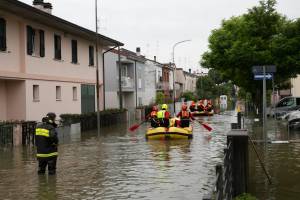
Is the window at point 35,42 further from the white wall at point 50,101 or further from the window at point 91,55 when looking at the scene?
the window at point 91,55

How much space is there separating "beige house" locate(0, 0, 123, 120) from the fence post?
14.6 metres

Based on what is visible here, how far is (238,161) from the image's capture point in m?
9.52

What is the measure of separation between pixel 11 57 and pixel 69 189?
14.4m

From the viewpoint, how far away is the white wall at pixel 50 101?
1029 inches

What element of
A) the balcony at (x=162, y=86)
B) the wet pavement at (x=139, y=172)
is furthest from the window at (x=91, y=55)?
the balcony at (x=162, y=86)

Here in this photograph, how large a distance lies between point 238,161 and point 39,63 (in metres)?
19.3

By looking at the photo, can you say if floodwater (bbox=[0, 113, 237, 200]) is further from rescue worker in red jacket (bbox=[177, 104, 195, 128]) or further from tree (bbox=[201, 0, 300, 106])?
tree (bbox=[201, 0, 300, 106])

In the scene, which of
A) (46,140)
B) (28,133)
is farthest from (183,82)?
(46,140)

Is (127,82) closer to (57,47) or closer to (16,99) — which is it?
(57,47)

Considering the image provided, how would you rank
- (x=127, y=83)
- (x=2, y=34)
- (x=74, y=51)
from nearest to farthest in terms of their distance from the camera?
(x=2, y=34) → (x=74, y=51) → (x=127, y=83)

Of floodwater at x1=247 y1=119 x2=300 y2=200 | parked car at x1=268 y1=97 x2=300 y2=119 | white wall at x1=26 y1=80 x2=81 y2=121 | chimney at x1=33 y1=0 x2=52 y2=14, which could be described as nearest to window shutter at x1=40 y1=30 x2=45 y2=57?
white wall at x1=26 y1=80 x2=81 y2=121

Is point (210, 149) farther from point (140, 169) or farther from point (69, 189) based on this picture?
point (69, 189)

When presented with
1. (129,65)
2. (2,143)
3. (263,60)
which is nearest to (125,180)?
(2,143)

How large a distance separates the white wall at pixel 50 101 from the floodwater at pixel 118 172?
20.6 feet
